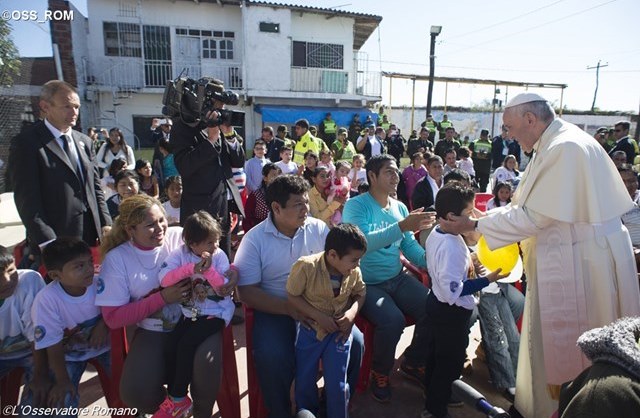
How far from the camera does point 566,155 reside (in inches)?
100.0

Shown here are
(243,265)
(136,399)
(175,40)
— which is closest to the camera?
(136,399)

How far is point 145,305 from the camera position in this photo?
2453 mm

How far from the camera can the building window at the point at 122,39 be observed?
15.8 metres

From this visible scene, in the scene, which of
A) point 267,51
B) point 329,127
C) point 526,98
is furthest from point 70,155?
point 267,51

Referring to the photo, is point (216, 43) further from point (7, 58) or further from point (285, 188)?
point (285, 188)

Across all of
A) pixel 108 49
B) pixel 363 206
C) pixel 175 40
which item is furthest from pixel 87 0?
pixel 363 206

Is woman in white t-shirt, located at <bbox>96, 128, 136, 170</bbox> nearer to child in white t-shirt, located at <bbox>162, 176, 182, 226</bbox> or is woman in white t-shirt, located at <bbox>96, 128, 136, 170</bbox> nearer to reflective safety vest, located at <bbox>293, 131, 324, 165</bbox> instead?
child in white t-shirt, located at <bbox>162, 176, 182, 226</bbox>

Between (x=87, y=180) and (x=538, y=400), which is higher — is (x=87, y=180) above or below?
above

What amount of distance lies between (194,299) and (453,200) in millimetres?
1760

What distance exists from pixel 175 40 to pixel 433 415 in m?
17.3

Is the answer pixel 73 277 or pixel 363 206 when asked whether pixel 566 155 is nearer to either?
pixel 363 206

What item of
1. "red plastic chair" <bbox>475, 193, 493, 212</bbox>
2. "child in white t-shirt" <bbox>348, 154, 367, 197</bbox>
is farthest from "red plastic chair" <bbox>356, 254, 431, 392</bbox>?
"child in white t-shirt" <bbox>348, 154, 367, 197</bbox>

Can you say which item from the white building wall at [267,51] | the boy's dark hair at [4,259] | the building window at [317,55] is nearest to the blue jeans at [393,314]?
the boy's dark hair at [4,259]

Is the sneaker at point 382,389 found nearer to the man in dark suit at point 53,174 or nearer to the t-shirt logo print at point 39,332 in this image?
the t-shirt logo print at point 39,332
